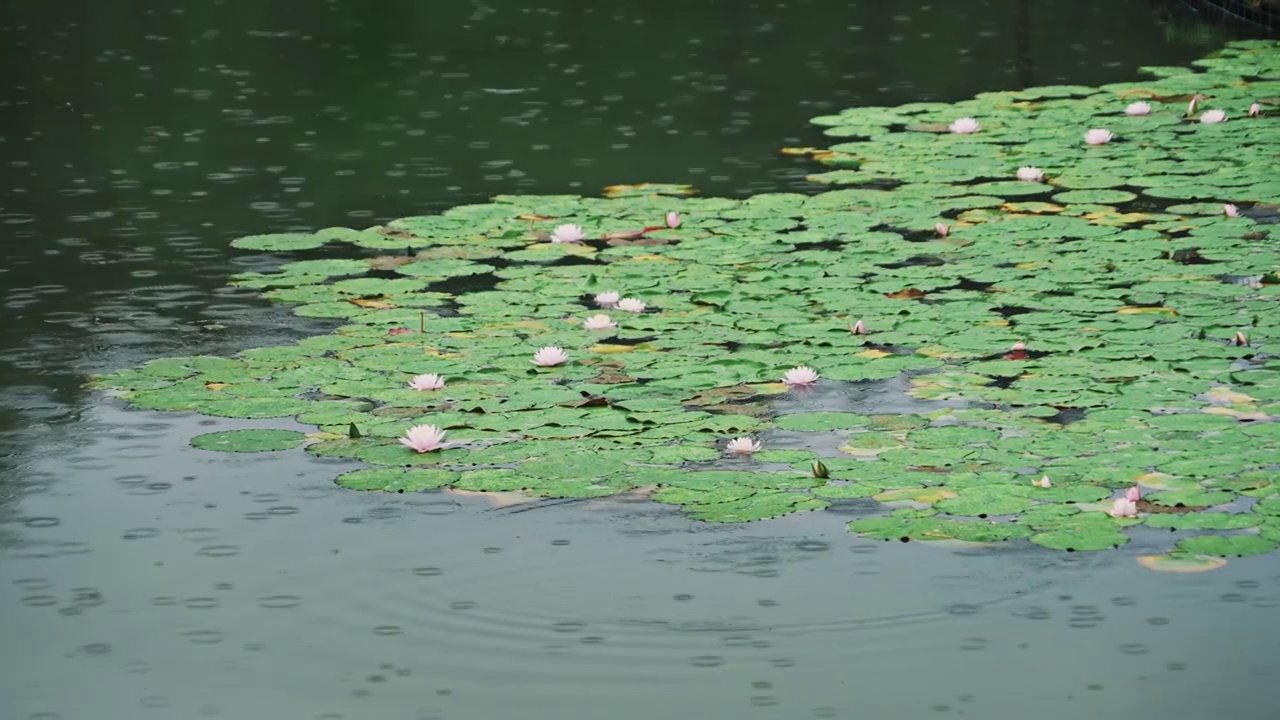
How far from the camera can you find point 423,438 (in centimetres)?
454

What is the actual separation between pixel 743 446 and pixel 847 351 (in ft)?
2.86

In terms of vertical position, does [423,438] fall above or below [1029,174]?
below

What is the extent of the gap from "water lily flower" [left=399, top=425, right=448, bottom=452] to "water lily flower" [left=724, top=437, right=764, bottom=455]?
718mm

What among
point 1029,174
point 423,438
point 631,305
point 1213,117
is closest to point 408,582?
point 423,438

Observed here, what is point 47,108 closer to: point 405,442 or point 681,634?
point 405,442

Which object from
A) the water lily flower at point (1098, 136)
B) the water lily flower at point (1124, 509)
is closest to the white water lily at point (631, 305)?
the water lily flower at point (1124, 509)

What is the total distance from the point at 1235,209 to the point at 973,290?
1.33 meters

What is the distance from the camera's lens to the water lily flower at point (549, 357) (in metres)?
5.16

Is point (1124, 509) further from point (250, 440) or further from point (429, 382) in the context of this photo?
point (250, 440)

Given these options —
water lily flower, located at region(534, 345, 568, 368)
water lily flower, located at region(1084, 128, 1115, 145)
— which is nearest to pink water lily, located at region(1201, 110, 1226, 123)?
water lily flower, located at region(1084, 128, 1115, 145)

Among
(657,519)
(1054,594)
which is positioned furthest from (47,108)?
(1054,594)

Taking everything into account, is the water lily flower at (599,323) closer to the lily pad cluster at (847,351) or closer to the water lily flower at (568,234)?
the lily pad cluster at (847,351)

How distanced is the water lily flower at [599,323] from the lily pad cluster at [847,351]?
0.06m

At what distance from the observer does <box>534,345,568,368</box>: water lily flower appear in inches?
203
